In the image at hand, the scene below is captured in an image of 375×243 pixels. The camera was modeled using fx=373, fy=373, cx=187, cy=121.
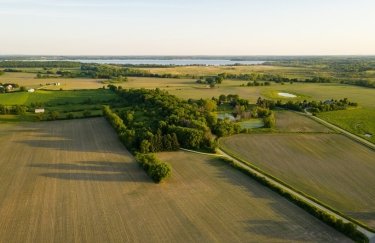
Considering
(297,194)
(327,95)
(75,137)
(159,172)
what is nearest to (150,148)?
Answer: (159,172)

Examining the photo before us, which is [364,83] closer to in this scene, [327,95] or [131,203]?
[327,95]

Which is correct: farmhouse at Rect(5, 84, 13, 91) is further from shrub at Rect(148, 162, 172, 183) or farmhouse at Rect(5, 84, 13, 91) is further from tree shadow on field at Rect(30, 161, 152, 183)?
shrub at Rect(148, 162, 172, 183)

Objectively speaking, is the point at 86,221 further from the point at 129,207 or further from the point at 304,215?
the point at 304,215

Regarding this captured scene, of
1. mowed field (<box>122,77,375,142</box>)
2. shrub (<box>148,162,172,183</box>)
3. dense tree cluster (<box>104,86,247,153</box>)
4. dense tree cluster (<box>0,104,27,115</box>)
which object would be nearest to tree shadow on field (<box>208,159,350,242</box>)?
shrub (<box>148,162,172,183</box>)

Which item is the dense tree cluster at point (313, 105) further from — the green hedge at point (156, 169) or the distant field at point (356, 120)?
the green hedge at point (156, 169)

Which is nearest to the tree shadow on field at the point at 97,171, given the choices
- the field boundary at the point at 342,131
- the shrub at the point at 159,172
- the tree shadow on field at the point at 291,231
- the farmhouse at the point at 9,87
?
the shrub at the point at 159,172
